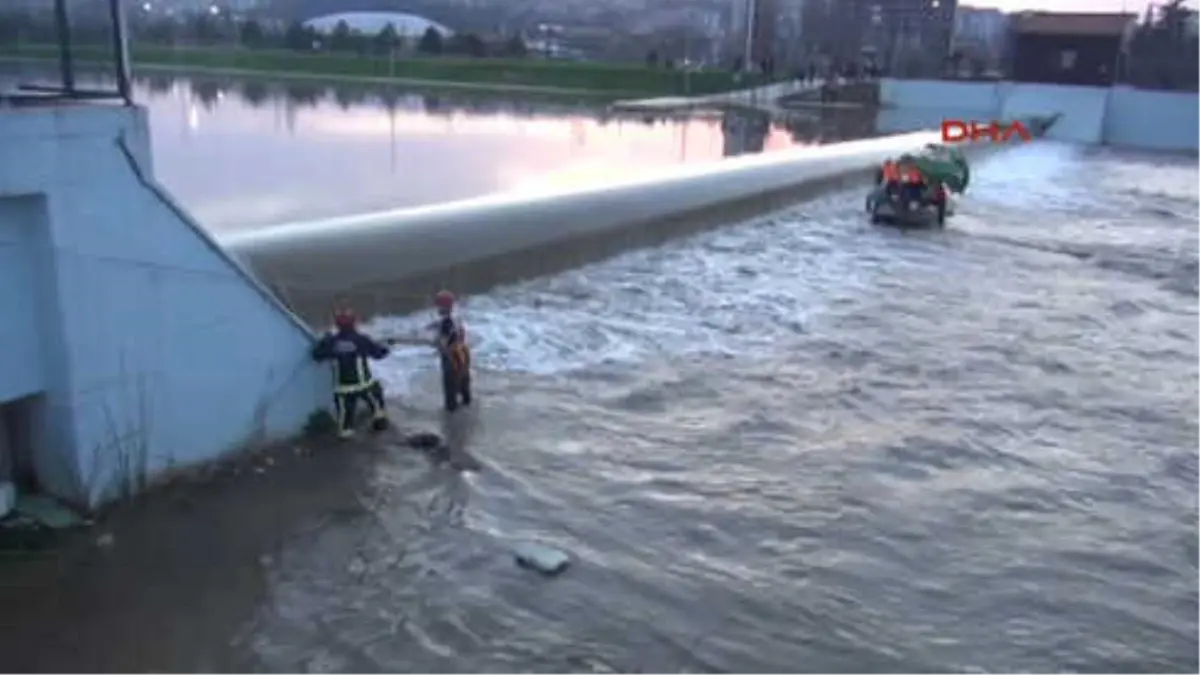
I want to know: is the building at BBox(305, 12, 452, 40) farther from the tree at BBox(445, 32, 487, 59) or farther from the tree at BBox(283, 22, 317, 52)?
the tree at BBox(283, 22, 317, 52)

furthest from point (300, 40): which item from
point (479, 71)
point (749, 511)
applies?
point (749, 511)

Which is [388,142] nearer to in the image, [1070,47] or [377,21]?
[1070,47]

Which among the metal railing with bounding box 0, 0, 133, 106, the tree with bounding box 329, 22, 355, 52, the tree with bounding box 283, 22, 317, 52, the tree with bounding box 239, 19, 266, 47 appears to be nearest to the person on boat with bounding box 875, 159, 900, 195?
the metal railing with bounding box 0, 0, 133, 106

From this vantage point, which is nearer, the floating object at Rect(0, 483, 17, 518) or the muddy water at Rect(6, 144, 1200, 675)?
the muddy water at Rect(6, 144, 1200, 675)

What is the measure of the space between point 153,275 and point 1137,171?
36799mm

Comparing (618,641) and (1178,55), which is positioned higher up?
(1178,55)

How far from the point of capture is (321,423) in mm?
9375

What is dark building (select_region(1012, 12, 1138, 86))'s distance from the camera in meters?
52.3

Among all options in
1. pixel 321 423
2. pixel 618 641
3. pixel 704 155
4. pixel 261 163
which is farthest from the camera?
pixel 704 155

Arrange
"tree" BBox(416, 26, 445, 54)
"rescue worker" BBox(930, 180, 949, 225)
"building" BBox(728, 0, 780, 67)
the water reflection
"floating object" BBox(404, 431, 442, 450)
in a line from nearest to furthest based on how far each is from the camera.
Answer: "floating object" BBox(404, 431, 442, 450) → "rescue worker" BBox(930, 180, 949, 225) → the water reflection → "tree" BBox(416, 26, 445, 54) → "building" BBox(728, 0, 780, 67)

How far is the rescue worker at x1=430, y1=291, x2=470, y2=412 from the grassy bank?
49.4m

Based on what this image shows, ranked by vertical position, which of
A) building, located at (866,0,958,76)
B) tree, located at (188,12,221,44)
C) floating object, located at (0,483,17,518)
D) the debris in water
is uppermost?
building, located at (866,0,958,76)

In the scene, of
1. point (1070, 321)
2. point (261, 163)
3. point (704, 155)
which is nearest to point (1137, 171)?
point (704, 155)

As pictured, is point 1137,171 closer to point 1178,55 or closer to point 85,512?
point 1178,55
